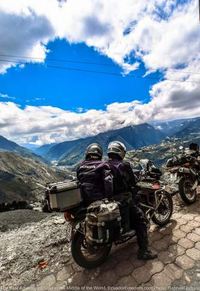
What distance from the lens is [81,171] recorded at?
424 centimetres

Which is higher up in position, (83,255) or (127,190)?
(127,190)

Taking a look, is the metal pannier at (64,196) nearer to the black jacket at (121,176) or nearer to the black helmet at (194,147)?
Result: the black jacket at (121,176)

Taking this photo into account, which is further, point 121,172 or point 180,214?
point 180,214

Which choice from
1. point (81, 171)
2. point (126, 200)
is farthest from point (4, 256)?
point (126, 200)

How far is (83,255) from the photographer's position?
3932mm

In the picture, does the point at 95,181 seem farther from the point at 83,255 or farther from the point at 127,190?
the point at 83,255

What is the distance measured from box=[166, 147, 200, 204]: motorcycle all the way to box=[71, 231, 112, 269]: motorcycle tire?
3.25 meters

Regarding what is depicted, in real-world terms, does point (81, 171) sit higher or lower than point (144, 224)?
higher

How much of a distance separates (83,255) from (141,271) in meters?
1.05

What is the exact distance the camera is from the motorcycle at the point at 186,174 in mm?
6395

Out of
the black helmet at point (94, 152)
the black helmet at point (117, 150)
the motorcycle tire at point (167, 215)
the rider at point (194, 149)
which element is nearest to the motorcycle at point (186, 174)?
the rider at point (194, 149)

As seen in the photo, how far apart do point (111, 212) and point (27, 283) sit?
1981 mm

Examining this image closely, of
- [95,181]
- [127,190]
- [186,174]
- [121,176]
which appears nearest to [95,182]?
[95,181]

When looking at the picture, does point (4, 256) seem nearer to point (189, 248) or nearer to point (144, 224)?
point (144, 224)
